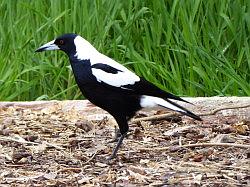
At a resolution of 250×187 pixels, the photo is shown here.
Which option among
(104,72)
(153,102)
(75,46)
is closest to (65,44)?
(75,46)

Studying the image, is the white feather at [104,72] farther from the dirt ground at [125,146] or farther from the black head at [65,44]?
the dirt ground at [125,146]

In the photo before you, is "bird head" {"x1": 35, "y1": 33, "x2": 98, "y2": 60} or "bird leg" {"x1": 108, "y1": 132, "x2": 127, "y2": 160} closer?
"bird leg" {"x1": 108, "y1": 132, "x2": 127, "y2": 160}

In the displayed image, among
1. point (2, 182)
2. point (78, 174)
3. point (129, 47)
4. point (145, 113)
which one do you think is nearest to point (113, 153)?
point (78, 174)

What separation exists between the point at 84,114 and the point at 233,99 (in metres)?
0.89

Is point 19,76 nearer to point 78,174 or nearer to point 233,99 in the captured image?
point 233,99

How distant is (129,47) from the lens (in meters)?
5.89

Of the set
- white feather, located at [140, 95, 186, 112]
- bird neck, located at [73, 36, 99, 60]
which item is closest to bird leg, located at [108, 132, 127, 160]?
white feather, located at [140, 95, 186, 112]

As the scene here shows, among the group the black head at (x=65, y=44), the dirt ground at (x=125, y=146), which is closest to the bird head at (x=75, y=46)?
the black head at (x=65, y=44)

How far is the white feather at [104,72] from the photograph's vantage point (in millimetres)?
4105

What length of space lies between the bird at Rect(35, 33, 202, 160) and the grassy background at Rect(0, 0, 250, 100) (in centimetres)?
142

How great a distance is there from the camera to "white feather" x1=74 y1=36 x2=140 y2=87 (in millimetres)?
4105

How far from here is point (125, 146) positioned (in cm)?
443

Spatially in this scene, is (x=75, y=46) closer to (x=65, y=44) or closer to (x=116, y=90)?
(x=65, y=44)

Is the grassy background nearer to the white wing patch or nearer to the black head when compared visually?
the black head
